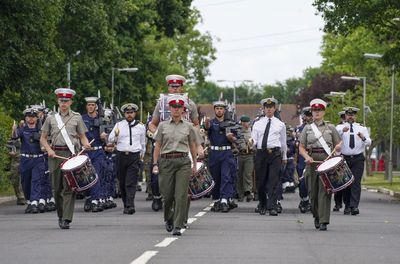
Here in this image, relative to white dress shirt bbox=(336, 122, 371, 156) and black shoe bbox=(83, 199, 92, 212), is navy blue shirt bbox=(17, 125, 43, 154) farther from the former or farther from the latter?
white dress shirt bbox=(336, 122, 371, 156)

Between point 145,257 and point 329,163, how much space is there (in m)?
6.79

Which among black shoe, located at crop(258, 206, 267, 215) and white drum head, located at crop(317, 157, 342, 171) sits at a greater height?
white drum head, located at crop(317, 157, 342, 171)

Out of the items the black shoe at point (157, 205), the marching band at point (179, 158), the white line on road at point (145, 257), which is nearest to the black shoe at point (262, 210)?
the marching band at point (179, 158)

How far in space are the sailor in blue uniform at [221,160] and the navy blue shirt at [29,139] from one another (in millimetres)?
3514

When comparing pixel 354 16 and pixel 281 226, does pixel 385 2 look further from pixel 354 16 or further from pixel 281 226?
pixel 281 226

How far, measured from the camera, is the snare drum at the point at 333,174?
68.2ft

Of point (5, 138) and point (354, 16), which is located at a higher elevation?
point (354, 16)

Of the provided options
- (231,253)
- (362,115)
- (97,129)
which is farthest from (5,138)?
(362,115)

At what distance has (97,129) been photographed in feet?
88.3

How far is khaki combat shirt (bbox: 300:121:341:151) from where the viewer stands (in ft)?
70.5

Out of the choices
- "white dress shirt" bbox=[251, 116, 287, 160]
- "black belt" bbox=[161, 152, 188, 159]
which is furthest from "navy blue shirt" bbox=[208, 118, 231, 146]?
"black belt" bbox=[161, 152, 188, 159]

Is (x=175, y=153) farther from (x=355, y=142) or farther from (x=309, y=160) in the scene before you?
(x=355, y=142)

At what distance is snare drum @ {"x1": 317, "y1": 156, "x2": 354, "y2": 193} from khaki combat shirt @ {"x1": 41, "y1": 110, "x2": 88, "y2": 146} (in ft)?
12.5

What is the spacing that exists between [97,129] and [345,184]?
7.22 meters
